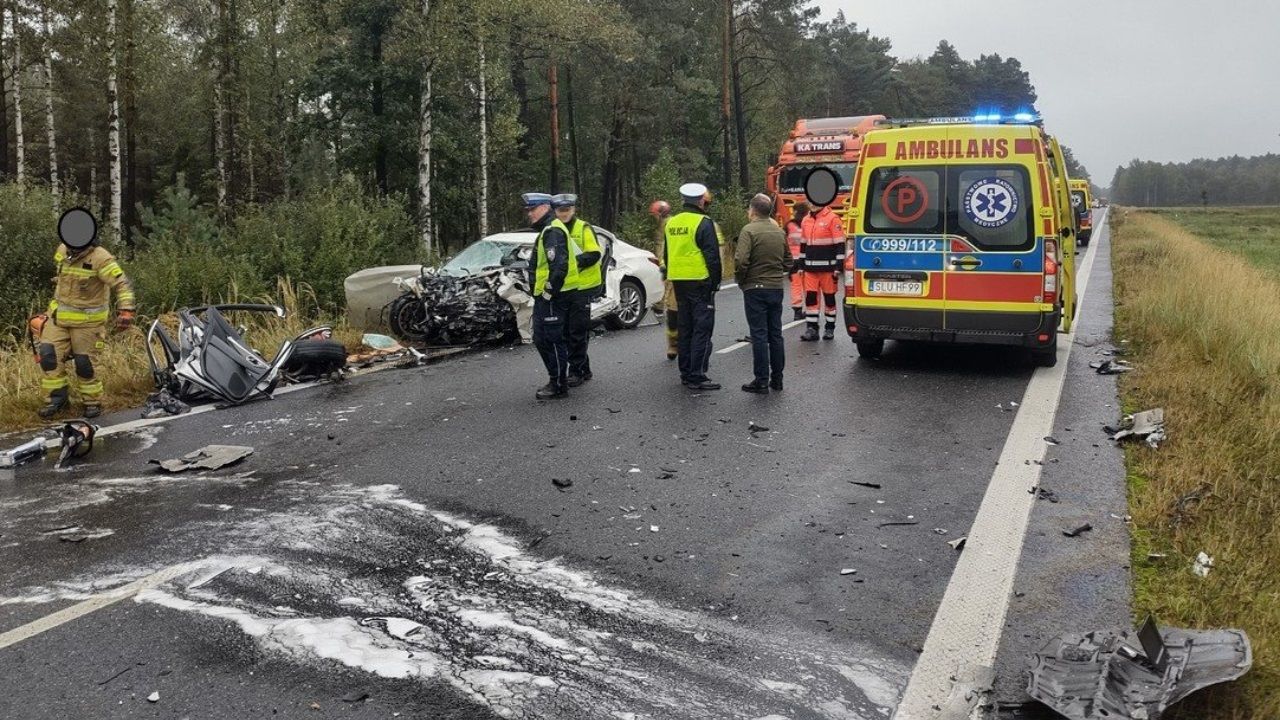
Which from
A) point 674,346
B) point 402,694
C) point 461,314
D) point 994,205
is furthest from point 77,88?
point 402,694

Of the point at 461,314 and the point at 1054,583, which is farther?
the point at 461,314

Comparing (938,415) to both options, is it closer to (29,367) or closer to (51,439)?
(51,439)

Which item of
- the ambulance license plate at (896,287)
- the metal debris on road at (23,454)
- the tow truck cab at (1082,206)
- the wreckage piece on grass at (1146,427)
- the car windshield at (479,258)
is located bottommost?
the wreckage piece on grass at (1146,427)

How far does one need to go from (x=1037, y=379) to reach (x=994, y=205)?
1.63 meters

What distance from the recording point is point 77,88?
115ft

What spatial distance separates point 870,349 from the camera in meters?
9.86

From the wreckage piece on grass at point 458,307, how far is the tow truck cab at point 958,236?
13.7ft

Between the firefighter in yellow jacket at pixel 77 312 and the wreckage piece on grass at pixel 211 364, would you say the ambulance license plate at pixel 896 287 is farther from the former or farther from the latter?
the firefighter in yellow jacket at pixel 77 312

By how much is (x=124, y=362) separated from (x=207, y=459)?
3.68m

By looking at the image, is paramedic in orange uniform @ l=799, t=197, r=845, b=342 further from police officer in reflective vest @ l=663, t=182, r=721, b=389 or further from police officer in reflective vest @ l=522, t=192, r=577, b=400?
police officer in reflective vest @ l=522, t=192, r=577, b=400

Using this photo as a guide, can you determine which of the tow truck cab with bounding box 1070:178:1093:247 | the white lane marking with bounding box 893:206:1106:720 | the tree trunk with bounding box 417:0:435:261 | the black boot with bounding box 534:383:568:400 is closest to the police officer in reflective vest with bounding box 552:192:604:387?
the black boot with bounding box 534:383:568:400

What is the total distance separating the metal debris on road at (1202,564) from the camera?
13.2 feet

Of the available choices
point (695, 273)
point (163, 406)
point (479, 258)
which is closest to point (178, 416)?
point (163, 406)

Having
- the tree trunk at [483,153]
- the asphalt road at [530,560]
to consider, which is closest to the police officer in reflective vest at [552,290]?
the asphalt road at [530,560]
